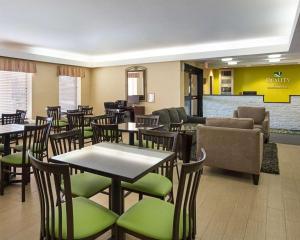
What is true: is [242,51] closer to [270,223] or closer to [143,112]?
[143,112]

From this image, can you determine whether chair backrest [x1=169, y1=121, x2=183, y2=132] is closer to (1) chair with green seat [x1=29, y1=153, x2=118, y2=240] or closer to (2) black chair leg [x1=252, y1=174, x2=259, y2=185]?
(2) black chair leg [x1=252, y1=174, x2=259, y2=185]

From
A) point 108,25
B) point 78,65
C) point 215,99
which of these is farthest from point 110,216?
point 215,99

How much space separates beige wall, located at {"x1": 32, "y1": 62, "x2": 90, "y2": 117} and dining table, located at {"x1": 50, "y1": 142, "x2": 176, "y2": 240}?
5.33 metres

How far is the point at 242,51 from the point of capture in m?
6.16

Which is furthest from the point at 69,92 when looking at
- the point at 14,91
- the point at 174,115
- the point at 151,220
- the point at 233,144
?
the point at 151,220

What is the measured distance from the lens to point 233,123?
3773mm

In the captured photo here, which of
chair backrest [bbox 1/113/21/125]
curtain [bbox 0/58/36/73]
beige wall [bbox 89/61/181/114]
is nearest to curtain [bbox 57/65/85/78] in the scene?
beige wall [bbox 89/61/181/114]

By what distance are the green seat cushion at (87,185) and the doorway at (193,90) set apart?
5834mm

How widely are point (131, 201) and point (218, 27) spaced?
12.3ft

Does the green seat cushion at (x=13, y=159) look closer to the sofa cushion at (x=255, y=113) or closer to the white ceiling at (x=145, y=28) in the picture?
the white ceiling at (x=145, y=28)

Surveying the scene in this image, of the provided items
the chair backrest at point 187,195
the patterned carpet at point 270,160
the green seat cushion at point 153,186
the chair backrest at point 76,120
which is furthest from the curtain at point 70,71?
the chair backrest at point 187,195

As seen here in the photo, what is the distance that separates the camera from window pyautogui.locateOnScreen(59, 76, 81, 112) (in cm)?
780

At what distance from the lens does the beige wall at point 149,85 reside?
7.14 metres

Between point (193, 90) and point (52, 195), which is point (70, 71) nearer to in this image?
point (193, 90)
